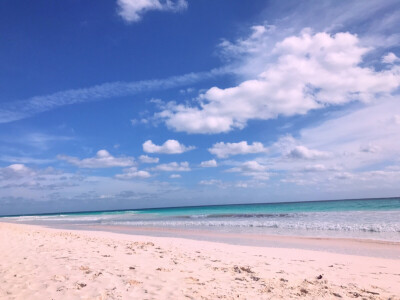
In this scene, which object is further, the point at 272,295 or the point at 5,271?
the point at 5,271

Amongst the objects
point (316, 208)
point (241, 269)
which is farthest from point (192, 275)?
point (316, 208)

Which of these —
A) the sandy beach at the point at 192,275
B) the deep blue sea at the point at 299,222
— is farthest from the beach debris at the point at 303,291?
the deep blue sea at the point at 299,222

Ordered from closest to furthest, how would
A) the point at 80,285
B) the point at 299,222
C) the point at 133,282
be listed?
the point at 80,285
the point at 133,282
the point at 299,222

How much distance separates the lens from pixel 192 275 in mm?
6824

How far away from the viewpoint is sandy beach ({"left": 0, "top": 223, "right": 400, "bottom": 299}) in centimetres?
556

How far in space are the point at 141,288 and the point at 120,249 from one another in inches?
206

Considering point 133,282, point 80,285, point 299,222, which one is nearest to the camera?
point 80,285

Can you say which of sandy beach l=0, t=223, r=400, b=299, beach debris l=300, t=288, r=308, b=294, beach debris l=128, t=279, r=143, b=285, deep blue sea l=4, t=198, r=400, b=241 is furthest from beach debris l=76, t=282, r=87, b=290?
deep blue sea l=4, t=198, r=400, b=241

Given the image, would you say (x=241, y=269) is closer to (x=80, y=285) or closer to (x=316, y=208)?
(x=80, y=285)

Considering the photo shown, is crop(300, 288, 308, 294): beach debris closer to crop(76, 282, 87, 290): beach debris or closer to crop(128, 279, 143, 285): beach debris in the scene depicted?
crop(128, 279, 143, 285): beach debris

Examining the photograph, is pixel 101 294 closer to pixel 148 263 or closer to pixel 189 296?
pixel 189 296

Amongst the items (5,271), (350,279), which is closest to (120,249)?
(5,271)

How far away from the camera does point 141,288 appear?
5.77 m

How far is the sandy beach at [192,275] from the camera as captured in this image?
5559mm
